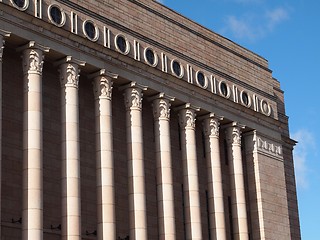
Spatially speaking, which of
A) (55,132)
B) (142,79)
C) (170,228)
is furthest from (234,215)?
(55,132)

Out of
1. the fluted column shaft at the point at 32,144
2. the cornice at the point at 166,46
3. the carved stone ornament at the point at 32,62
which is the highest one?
the cornice at the point at 166,46

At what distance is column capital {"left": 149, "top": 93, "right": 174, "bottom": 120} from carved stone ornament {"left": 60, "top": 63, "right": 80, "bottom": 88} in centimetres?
735

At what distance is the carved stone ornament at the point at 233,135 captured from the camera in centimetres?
5128

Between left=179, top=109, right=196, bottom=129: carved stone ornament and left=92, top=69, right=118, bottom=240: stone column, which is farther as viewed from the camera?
left=179, top=109, right=196, bottom=129: carved stone ornament

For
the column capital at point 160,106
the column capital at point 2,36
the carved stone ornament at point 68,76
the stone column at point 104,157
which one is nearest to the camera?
the column capital at point 2,36

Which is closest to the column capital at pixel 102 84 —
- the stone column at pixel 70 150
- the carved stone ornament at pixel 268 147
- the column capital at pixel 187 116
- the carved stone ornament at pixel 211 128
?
the stone column at pixel 70 150

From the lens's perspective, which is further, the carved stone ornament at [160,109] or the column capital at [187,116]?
the column capital at [187,116]

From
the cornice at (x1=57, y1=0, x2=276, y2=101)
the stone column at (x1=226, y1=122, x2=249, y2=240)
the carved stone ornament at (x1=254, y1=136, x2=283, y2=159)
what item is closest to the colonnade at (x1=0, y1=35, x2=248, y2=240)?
the stone column at (x1=226, y1=122, x2=249, y2=240)

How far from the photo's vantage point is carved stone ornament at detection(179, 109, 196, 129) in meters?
47.1

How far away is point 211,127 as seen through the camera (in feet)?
162

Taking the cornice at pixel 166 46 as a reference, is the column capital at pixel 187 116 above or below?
below

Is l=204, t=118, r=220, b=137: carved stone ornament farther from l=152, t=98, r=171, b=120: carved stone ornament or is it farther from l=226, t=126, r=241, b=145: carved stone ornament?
l=152, t=98, r=171, b=120: carved stone ornament

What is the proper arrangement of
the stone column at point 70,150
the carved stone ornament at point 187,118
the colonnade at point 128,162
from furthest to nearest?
1. the carved stone ornament at point 187,118
2. the stone column at point 70,150
3. the colonnade at point 128,162

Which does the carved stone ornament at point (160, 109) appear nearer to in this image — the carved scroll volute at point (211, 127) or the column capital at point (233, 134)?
the carved scroll volute at point (211, 127)
